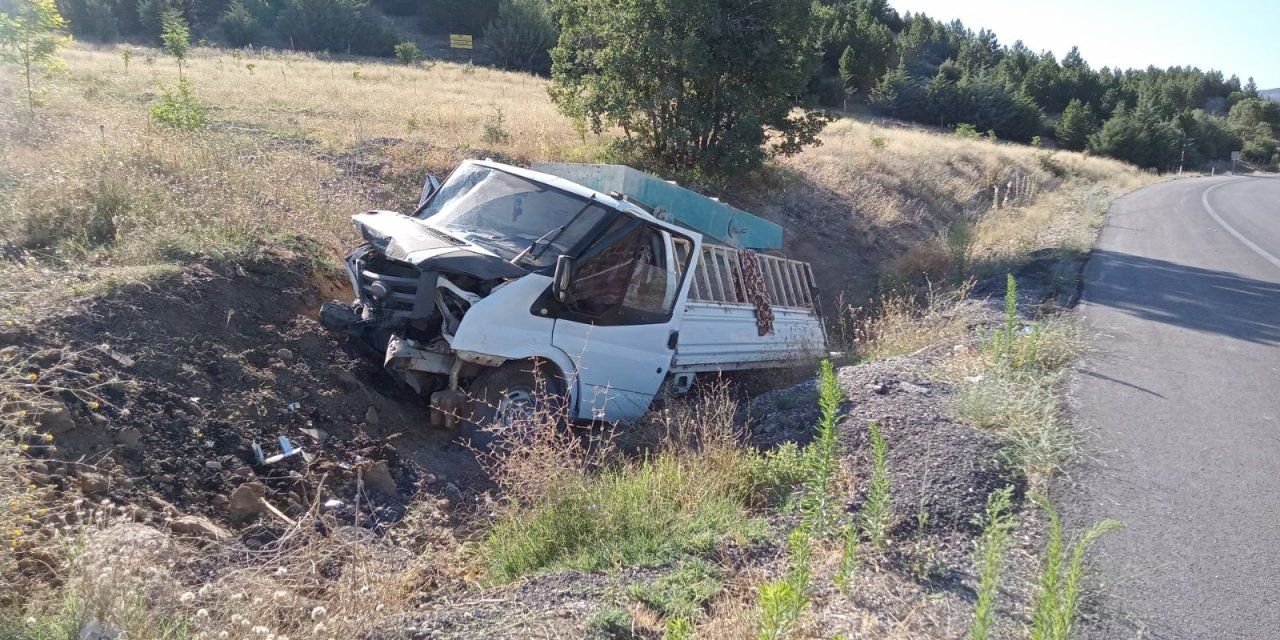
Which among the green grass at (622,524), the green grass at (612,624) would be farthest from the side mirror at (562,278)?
the green grass at (612,624)

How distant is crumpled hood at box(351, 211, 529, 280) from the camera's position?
237 inches

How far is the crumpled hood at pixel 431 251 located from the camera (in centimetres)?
601

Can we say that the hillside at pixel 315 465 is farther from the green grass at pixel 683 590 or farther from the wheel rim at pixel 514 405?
the wheel rim at pixel 514 405

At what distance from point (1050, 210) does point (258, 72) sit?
77.7 ft

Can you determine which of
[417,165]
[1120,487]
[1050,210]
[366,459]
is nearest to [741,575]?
[1120,487]

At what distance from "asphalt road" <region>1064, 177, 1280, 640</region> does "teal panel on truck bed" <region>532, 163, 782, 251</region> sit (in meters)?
3.57

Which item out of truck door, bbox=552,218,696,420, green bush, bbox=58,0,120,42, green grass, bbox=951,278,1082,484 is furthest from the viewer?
green bush, bbox=58,0,120,42

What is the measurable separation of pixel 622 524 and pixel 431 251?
2675 millimetres

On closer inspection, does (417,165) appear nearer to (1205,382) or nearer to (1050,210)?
(1205,382)

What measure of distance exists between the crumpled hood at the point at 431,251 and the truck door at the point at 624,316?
636mm

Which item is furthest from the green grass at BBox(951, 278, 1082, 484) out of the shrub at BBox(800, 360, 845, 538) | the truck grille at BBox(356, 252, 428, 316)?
the truck grille at BBox(356, 252, 428, 316)

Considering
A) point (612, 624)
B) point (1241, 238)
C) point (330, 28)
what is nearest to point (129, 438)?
point (612, 624)

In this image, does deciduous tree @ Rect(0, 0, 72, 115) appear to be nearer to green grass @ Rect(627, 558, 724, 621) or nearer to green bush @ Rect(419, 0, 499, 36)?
green grass @ Rect(627, 558, 724, 621)

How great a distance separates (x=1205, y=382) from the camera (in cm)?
693
